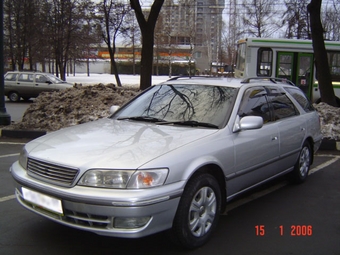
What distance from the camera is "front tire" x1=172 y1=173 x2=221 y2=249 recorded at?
10.6 feet

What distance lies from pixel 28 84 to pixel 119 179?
711 inches

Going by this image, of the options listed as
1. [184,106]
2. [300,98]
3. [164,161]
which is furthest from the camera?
[300,98]

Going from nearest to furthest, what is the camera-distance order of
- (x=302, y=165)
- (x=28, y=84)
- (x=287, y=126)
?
(x=287, y=126) < (x=302, y=165) < (x=28, y=84)

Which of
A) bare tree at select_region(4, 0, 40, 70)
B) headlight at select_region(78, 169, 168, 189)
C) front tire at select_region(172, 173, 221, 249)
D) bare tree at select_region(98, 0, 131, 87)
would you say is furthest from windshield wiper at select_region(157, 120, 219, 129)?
bare tree at select_region(4, 0, 40, 70)

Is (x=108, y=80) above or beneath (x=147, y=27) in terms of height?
beneath

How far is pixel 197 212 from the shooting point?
3.41 m

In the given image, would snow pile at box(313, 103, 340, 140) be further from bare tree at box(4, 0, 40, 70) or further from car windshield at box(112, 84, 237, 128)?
bare tree at box(4, 0, 40, 70)

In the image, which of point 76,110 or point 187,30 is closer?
point 76,110

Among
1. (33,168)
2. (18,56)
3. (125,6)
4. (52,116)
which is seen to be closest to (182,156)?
(33,168)

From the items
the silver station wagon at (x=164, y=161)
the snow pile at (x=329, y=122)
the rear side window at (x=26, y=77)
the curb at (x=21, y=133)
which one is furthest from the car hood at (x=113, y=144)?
the rear side window at (x=26, y=77)

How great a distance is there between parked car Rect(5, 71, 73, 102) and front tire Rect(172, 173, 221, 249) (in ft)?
55.5

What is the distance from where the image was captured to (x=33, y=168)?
11.1 ft

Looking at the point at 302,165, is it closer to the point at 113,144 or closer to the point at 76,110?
the point at 113,144

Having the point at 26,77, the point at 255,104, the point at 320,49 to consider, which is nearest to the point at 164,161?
the point at 255,104
